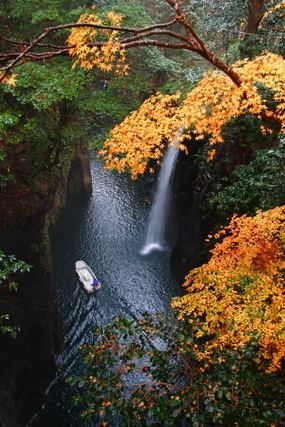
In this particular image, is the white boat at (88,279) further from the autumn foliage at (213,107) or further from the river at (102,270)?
the autumn foliage at (213,107)

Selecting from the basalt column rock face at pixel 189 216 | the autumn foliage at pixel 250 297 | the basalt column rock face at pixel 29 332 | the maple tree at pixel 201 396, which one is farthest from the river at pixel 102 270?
the autumn foliage at pixel 250 297

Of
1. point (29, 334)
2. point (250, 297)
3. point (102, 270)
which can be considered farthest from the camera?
point (102, 270)

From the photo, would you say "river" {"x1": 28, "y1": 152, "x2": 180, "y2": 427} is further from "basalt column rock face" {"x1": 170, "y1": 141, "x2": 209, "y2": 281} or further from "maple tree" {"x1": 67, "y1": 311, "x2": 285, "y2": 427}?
"maple tree" {"x1": 67, "y1": 311, "x2": 285, "y2": 427}

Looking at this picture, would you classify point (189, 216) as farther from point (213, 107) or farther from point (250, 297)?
point (250, 297)

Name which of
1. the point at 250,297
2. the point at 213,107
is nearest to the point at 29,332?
the point at 250,297

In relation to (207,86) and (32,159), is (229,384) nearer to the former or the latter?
(207,86)

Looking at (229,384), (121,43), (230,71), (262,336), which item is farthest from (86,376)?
(230,71)
